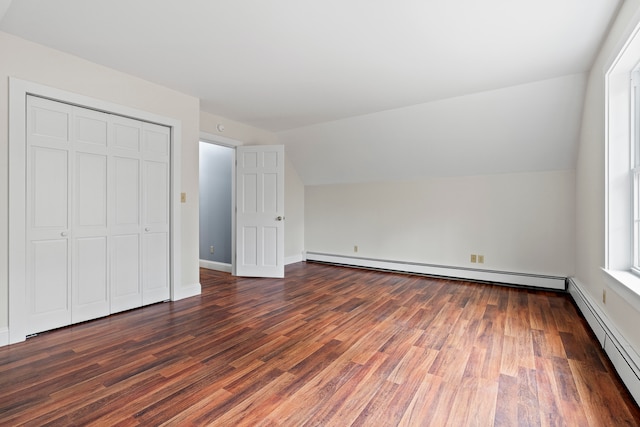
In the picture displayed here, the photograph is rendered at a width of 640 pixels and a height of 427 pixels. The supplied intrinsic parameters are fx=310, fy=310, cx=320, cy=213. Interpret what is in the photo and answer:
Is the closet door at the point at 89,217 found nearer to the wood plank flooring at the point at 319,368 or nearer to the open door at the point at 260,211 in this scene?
the wood plank flooring at the point at 319,368

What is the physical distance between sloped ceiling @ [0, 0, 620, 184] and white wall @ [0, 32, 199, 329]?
133mm

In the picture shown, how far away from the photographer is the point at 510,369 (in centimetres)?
206

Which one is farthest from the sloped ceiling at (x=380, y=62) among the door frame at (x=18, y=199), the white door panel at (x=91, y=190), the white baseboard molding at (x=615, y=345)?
the white baseboard molding at (x=615, y=345)

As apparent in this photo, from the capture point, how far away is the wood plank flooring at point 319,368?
1.61m

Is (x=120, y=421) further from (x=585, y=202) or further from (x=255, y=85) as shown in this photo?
(x=585, y=202)

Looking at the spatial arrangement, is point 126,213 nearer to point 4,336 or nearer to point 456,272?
point 4,336

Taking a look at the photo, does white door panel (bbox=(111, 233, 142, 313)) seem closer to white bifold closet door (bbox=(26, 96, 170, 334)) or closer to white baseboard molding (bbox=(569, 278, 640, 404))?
white bifold closet door (bbox=(26, 96, 170, 334))

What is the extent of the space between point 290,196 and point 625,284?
4.82 m

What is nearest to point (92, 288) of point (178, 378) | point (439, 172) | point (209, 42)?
point (178, 378)

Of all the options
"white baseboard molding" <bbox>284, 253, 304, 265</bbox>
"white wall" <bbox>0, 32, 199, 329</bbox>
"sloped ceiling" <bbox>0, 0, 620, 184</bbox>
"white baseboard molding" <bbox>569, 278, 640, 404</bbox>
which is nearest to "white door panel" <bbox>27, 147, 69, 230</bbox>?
"white wall" <bbox>0, 32, 199, 329</bbox>

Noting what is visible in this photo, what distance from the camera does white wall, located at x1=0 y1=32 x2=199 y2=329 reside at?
2.39 meters

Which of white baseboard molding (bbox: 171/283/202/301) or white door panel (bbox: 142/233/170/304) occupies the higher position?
white door panel (bbox: 142/233/170/304)

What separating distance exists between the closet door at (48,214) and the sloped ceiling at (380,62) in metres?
0.66

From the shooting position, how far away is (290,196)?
6.00 m
